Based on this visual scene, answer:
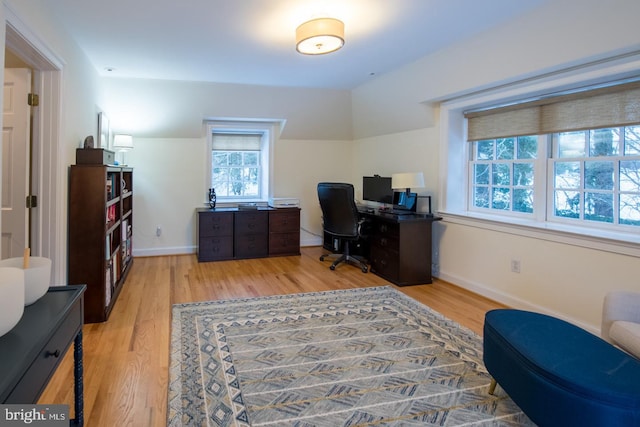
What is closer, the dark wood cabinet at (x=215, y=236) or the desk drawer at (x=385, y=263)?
the desk drawer at (x=385, y=263)

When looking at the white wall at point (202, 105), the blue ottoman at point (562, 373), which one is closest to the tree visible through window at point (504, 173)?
the blue ottoman at point (562, 373)

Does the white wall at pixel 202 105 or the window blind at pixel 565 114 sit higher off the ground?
the white wall at pixel 202 105

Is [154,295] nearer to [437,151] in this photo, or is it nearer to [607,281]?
[437,151]

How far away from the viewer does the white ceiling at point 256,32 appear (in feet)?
9.10

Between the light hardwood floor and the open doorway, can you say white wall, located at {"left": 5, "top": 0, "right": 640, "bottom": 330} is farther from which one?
the light hardwood floor

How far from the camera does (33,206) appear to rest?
286 centimetres

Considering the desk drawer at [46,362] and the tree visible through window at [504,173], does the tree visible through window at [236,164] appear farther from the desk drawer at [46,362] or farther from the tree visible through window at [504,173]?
the desk drawer at [46,362]

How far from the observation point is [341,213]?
4.73m

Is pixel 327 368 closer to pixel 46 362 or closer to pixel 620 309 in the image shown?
pixel 46 362

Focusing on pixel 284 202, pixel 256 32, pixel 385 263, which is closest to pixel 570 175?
pixel 385 263

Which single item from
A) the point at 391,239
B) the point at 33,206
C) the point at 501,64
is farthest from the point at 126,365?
the point at 501,64

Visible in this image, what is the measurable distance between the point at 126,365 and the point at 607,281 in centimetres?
324

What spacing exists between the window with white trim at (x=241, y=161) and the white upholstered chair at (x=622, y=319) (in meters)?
4.85

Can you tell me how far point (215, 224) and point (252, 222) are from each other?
0.50m
